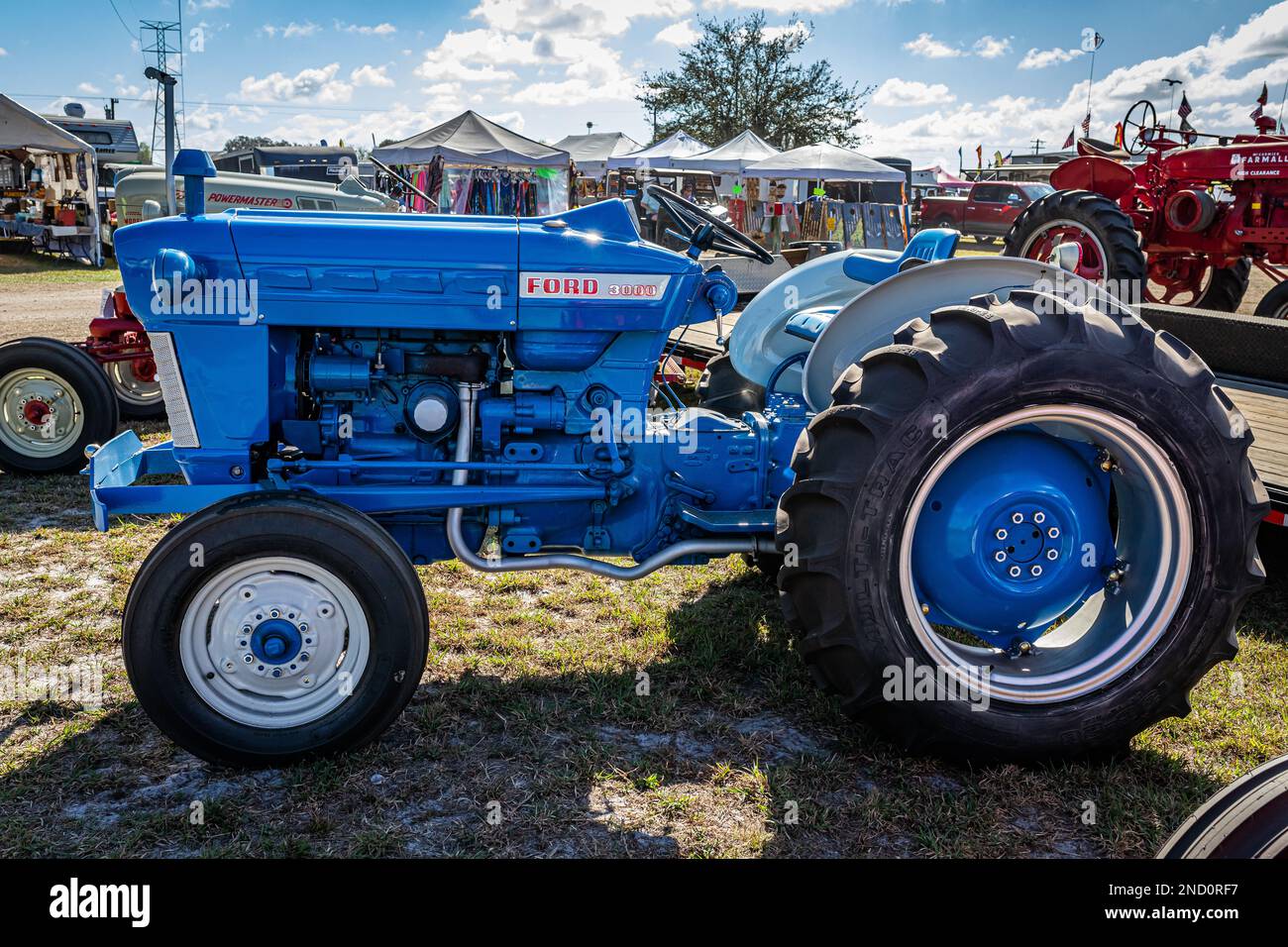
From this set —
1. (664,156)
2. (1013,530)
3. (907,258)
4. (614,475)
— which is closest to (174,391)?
(614,475)

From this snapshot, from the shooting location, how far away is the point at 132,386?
6777 mm

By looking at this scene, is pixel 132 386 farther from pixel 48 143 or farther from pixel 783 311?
pixel 48 143

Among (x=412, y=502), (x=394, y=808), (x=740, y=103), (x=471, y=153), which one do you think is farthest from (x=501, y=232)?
(x=740, y=103)

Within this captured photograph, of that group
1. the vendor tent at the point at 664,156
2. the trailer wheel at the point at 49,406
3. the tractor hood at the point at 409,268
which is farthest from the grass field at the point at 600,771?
the vendor tent at the point at 664,156

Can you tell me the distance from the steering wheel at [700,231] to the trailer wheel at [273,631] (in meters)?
1.47

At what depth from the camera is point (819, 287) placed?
426 centimetres

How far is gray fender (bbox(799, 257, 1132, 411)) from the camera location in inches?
125

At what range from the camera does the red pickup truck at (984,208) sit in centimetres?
2808

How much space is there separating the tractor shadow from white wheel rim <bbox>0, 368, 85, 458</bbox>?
9.92 feet

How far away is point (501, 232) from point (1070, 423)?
5.66ft

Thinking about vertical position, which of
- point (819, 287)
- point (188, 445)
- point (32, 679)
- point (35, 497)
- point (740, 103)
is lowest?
point (32, 679)

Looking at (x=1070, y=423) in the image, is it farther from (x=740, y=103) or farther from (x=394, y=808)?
(x=740, y=103)

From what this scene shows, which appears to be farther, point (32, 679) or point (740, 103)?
point (740, 103)

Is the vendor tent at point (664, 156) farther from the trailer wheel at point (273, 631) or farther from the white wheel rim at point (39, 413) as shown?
the trailer wheel at point (273, 631)
